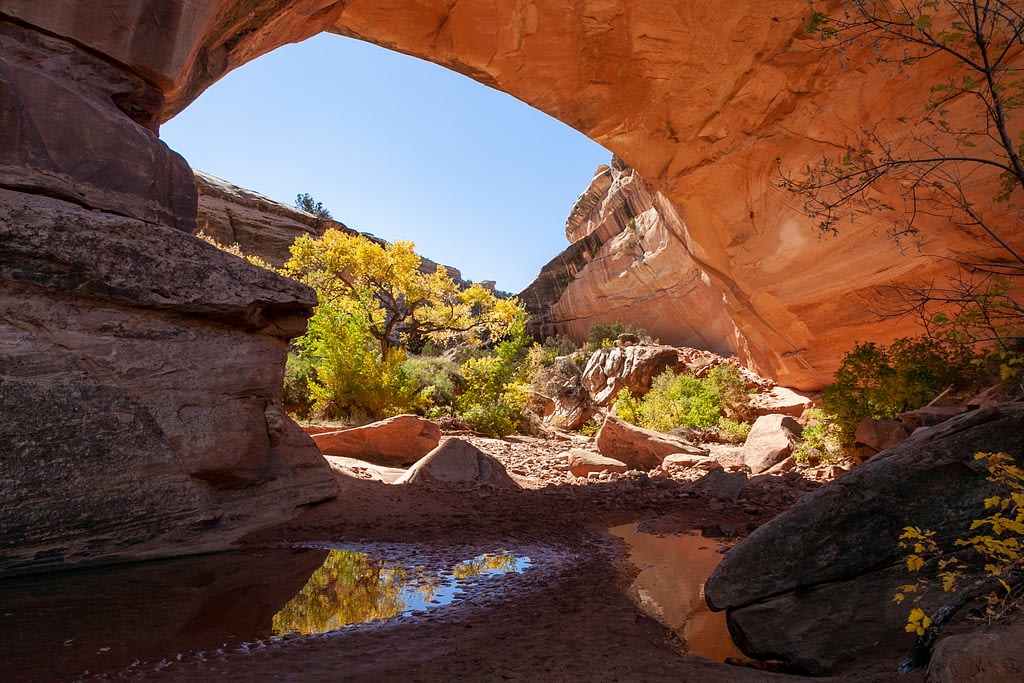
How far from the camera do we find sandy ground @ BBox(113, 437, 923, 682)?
276cm

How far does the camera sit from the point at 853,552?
3344mm

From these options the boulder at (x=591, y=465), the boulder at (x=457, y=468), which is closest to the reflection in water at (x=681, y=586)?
the boulder at (x=457, y=468)

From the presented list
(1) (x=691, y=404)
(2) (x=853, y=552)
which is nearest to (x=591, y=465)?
(2) (x=853, y=552)

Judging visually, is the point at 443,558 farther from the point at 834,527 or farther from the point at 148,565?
the point at 834,527

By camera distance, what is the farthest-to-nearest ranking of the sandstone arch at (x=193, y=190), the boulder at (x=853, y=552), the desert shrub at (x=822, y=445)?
the desert shrub at (x=822, y=445)
the sandstone arch at (x=193, y=190)
the boulder at (x=853, y=552)

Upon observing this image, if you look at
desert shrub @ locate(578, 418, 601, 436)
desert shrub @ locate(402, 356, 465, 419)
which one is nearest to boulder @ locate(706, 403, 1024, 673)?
desert shrub @ locate(402, 356, 465, 419)

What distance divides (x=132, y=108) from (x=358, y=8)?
439cm

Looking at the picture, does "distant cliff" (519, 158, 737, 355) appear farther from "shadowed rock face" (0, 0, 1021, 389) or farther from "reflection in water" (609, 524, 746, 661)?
"reflection in water" (609, 524, 746, 661)

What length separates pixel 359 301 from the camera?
14.5 metres

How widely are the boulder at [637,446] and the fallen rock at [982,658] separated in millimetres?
8248

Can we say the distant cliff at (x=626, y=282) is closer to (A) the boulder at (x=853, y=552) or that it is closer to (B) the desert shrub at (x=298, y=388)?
(B) the desert shrub at (x=298, y=388)

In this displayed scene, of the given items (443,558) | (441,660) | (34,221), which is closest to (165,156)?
(34,221)

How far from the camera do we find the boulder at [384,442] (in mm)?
9484

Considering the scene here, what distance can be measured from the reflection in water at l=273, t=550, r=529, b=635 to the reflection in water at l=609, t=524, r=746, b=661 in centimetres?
112
